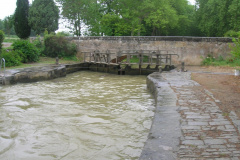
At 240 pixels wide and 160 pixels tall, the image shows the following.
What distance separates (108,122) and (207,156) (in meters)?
3.59

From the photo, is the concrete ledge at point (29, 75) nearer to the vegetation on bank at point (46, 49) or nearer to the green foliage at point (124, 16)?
the vegetation on bank at point (46, 49)

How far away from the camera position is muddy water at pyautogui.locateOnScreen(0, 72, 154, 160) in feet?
16.8

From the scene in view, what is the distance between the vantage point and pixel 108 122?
6949mm

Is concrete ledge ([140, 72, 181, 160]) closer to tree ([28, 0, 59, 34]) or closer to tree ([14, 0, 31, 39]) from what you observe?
tree ([28, 0, 59, 34])

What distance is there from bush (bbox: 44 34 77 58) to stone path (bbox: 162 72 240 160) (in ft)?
52.9

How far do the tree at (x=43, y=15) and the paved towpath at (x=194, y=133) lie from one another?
26203 millimetres

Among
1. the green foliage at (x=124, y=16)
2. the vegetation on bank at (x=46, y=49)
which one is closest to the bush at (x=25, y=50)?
the vegetation on bank at (x=46, y=49)

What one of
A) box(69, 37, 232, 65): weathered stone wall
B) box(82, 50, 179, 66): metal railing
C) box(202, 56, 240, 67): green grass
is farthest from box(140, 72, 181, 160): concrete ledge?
box(69, 37, 232, 65): weathered stone wall

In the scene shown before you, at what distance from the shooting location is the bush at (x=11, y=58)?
15539 millimetres

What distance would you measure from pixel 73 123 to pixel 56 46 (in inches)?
612

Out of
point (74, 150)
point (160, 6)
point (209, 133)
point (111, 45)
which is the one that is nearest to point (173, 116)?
point (209, 133)

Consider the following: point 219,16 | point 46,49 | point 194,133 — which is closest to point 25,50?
point 46,49

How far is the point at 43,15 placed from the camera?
98.3ft

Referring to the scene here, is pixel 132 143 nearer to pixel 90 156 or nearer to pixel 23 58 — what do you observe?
pixel 90 156
